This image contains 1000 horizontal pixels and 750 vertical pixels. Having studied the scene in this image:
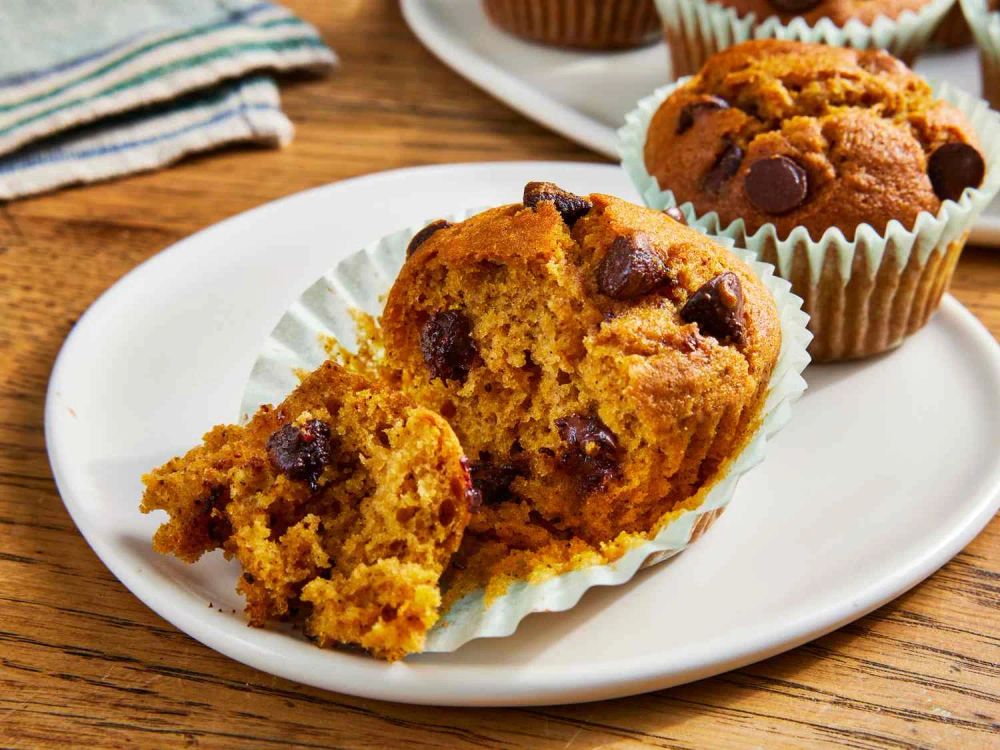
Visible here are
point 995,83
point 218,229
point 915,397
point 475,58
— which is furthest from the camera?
point 475,58

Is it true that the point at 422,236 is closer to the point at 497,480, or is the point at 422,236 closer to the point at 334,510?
the point at 497,480

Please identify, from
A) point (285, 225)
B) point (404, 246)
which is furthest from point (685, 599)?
point (285, 225)

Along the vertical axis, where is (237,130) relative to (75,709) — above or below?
below

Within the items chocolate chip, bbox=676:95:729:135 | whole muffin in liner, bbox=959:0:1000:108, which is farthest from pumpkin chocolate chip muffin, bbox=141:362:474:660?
whole muffin in liner, bbox=959:0:1000:108

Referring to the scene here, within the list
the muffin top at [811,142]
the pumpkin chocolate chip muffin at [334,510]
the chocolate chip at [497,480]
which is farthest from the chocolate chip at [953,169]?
the pumpkin chocolate chip muffin at [334,510]

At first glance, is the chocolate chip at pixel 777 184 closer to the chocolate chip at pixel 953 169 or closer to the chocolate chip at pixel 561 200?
the chocolate chip at pixel 953 169

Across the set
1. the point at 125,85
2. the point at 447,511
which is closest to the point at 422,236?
the point at 447,511

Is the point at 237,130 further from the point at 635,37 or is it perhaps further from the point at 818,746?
the point at 818,746
